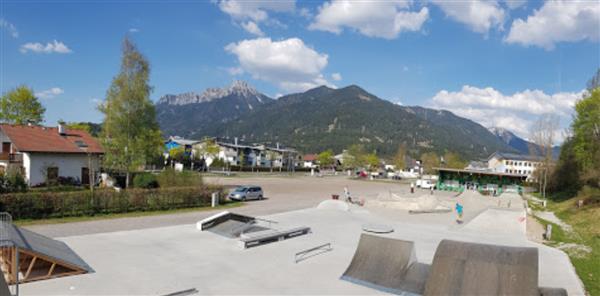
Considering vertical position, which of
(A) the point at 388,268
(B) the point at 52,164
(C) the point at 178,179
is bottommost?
(A) the point at 388,268

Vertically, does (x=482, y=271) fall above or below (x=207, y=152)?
below

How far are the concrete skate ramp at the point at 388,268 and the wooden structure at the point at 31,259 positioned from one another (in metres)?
7.47

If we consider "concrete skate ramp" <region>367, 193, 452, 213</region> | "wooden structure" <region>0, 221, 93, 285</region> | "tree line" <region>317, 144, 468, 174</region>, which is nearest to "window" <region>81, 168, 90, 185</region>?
"concrete skate ramp" <region>367, 193, 452, 213</region>

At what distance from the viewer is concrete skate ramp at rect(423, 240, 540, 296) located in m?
8.09

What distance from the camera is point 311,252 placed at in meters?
13.8

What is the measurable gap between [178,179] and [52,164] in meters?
12.6

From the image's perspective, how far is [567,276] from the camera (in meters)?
12.1

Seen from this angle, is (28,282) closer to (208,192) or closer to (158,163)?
(208,192)

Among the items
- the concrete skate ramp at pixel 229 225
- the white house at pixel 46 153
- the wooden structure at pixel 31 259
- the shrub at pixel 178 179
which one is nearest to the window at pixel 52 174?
the white house at pixel 46 153

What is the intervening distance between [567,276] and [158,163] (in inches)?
2907

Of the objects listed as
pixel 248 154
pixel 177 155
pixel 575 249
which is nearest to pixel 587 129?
pixel 575 249

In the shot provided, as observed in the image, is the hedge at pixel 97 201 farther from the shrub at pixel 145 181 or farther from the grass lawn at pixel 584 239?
the grass lawn at pixel 584 239

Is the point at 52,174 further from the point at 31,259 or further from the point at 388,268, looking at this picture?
the point at 388,268

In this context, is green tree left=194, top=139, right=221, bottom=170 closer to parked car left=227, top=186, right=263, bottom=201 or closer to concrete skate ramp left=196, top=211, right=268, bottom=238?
parked car left=227, top=186, right=263, bottom=201
